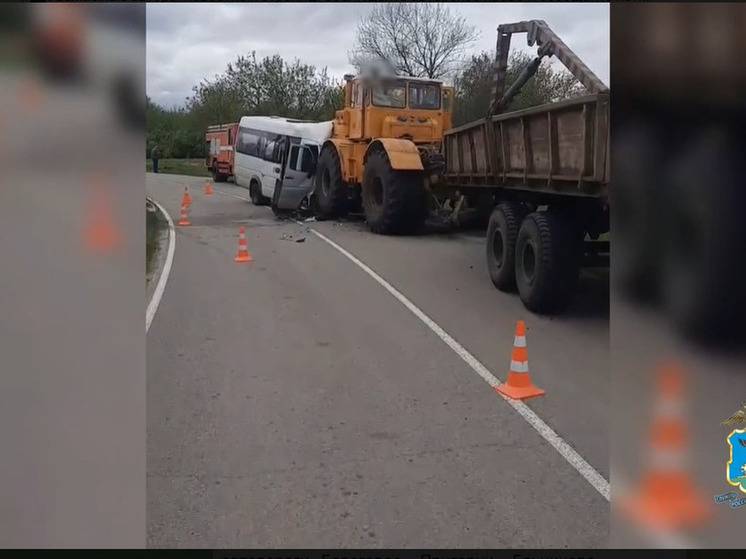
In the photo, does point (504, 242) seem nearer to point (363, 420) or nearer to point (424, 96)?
point (363, 420)

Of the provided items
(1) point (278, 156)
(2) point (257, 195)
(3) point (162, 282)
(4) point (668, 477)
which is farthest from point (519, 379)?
(2) point (257, 195)

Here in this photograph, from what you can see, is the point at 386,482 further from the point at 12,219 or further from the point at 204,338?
the point at 204,338

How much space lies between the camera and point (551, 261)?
23.7ft

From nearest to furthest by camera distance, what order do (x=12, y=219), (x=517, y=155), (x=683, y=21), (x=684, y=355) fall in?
(x=12, y=219) → (x=683, y=21) → (x=684, y=355) → (x=517, y=155)

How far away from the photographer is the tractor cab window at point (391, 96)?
14242 millimetres

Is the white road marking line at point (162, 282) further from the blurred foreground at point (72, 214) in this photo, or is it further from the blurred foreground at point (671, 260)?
the blurred foreground at point (671, 260)

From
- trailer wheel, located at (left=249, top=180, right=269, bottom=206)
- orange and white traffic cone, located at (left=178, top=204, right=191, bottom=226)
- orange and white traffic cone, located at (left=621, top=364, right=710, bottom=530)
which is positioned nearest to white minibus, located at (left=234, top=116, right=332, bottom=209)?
trailer wheel, located at (left=249, top=180, right=269, bottom=206)

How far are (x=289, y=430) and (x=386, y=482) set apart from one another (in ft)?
2.98

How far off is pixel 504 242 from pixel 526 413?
3.95 m

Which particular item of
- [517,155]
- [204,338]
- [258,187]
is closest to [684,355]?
[204,338]

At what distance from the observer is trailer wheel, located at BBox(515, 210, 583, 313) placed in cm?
722

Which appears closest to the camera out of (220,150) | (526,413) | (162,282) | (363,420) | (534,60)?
(363,420)

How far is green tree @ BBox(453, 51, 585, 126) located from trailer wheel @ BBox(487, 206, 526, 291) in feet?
4.15

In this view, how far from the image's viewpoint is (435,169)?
1327cm
